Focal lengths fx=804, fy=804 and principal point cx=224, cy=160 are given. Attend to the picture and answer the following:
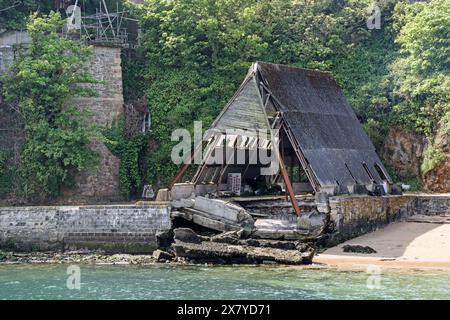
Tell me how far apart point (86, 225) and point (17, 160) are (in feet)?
27.6

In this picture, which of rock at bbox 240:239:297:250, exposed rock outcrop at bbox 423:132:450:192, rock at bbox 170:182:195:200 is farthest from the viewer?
exposed rock outcrop at bbox 423:132:450:192

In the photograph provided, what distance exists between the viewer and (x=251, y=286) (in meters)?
22.4

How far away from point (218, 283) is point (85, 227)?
8.75 meters

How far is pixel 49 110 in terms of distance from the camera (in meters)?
36.0

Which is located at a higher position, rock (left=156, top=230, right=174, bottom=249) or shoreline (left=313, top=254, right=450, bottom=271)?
rock (left=156, top=230, right=174, bottom=249)

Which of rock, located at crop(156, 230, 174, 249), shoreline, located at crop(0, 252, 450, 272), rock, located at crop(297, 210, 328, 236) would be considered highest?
rock, located at crop(297, 210, 328, 236)

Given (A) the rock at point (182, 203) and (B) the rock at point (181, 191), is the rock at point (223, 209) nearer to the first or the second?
(A) the rock at point (182, 203)

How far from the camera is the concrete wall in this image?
29.7 metres

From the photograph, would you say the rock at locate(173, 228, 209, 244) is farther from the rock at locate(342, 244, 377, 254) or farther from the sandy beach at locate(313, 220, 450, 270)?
the rock at locate(342, 244, 377, 254)

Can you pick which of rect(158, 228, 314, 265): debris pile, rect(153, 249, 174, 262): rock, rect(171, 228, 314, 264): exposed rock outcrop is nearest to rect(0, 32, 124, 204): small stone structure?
rect(153, 249, 174, 262): rock

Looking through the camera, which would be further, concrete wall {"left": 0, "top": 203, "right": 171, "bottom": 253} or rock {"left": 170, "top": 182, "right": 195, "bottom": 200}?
rock {"left": 170, "top": 182, "right": 195, "bottom": 200}

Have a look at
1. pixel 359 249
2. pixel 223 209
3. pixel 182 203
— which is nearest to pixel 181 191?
pixel 182 203

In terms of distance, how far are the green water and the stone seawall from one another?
4213mm
